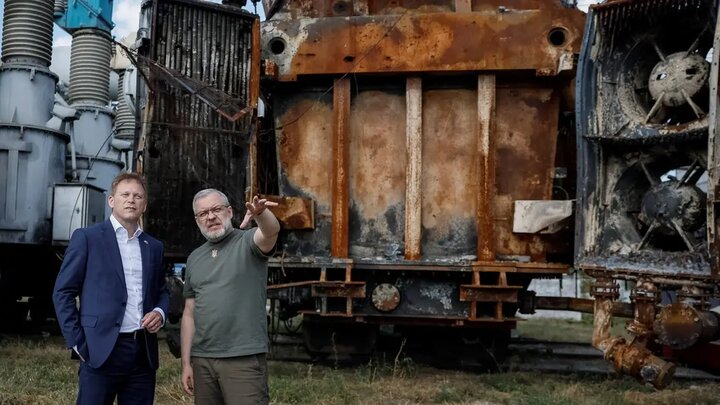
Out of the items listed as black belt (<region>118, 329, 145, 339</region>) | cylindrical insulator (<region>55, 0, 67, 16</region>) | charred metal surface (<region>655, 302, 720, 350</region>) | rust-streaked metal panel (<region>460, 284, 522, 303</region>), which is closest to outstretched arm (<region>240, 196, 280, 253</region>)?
black belt (<region>118, 329, 145, 339</region>)

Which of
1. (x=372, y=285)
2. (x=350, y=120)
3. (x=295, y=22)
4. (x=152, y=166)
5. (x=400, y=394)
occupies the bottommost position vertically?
(x=400, y=394)

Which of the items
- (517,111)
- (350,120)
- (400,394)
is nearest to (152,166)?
(350,120)

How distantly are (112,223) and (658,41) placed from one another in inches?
186

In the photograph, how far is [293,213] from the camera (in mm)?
6551

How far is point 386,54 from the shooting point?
21.1 ft

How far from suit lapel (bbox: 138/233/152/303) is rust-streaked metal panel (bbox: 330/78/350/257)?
3.30 m

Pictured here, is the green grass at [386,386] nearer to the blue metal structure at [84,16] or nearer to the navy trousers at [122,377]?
the navy trousers at [122,377]

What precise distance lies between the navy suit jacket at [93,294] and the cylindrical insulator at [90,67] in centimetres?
1080

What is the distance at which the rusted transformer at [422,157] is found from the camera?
6262mm

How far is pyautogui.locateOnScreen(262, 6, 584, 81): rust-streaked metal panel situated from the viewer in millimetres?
6227

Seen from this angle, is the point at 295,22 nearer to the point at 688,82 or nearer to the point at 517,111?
the point at 517,111

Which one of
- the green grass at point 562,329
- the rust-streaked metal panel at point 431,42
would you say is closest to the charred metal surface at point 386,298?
the rust-streaked metal panel at point 431,42

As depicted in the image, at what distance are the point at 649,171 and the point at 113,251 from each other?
4.50 meters

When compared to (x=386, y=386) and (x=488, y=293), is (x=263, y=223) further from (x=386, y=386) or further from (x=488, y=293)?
(x=488, y=293)
